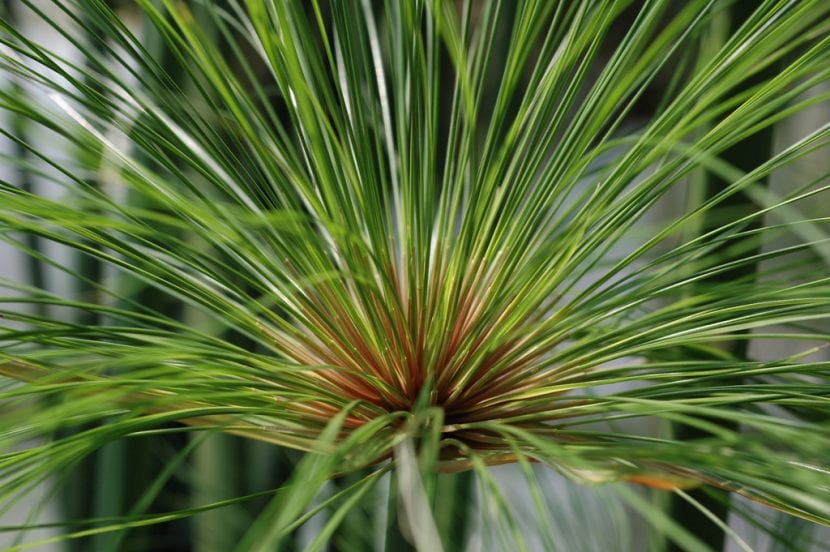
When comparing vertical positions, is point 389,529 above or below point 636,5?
below

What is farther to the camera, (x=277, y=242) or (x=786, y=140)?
(x=786, y=140)

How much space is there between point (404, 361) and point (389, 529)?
3.0 inches

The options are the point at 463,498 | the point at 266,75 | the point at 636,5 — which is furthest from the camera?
the point at 636,5

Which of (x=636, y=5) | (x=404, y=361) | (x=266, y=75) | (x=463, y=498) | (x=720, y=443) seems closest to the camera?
(x=720, y=443)

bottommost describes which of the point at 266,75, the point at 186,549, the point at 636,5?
the point at 186,549

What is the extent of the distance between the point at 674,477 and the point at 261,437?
170mm

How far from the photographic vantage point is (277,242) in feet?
1.23

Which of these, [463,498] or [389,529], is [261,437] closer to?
[389,529]

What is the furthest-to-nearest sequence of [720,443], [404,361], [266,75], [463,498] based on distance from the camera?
[266,75]
[463,498]
[404,361]
[720,443]

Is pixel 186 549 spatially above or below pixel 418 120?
below

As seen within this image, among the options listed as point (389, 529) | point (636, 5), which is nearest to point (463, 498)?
point (389, 529)

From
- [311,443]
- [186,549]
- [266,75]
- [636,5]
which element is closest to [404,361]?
[311,443]

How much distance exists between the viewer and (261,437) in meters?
0.36

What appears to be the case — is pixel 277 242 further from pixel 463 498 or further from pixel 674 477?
pixel 463 498
